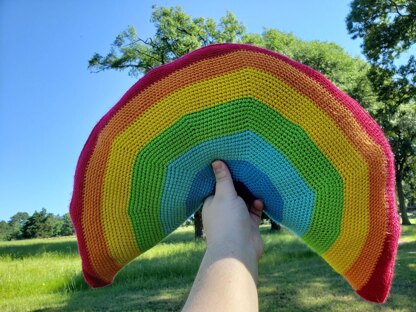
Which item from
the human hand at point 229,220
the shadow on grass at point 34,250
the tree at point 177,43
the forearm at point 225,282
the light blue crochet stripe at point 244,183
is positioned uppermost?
the tree at point 177,43

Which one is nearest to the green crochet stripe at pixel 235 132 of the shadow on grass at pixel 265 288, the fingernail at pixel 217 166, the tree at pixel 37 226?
the fingernail at pixel 217 166

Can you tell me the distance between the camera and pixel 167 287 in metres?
5.31

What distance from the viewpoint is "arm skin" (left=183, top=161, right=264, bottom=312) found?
3.56 feet

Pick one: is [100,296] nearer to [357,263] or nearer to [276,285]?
[276,285]

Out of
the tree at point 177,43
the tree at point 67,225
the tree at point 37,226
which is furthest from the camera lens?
the tree at point 37,226

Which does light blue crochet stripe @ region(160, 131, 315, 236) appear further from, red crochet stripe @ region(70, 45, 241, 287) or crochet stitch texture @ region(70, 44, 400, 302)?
red crochet stripe @ region(70, 45, 241, 287)

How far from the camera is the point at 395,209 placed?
157cm

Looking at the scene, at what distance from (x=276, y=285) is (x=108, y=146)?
4051 millimetres

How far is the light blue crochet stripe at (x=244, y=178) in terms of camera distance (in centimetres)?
158

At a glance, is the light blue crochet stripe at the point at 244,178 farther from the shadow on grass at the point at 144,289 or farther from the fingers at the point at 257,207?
the shadow on grass at the point at 144,289

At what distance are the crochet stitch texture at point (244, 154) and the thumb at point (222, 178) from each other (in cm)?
3

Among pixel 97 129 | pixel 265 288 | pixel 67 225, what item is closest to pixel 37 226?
pixel 67 225

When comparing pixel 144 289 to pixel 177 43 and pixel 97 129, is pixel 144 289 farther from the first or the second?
pixel 177 43

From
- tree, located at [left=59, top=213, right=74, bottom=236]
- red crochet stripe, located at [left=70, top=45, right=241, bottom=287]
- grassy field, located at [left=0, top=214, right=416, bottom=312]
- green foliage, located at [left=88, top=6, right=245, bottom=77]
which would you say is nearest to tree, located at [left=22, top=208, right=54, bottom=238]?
tree, located at [left=59, top=213, right=74, bottom=236]
